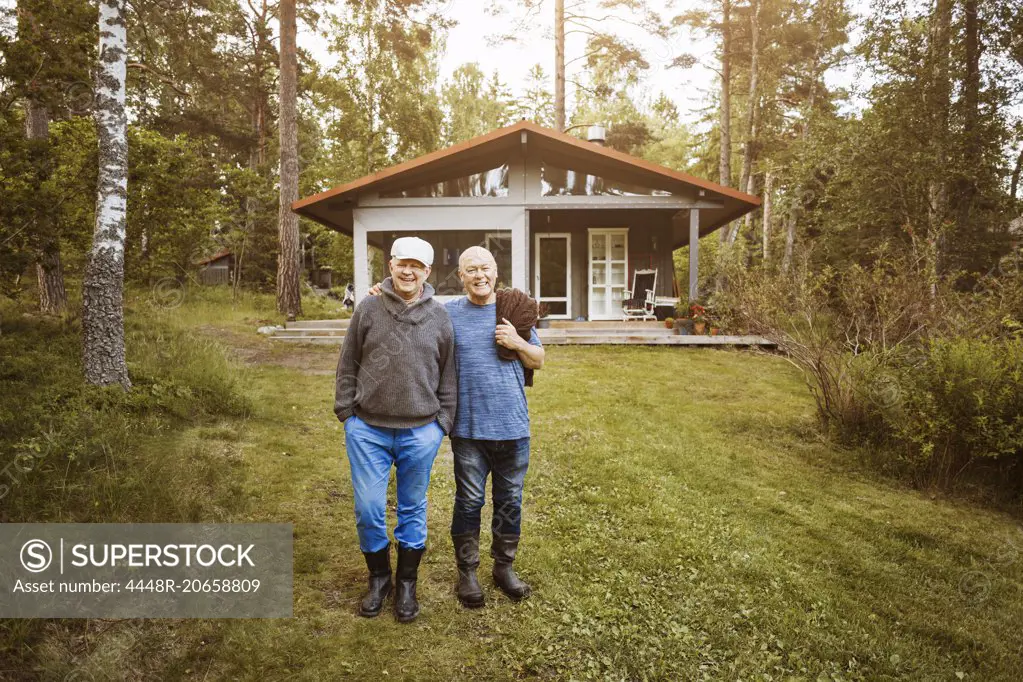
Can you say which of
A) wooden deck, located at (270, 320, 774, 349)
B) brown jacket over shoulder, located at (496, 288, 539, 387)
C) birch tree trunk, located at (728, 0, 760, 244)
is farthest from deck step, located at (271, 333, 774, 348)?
birch tree trunk, located at (728, 0, 760, 244)

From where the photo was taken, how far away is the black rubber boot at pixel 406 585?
315 centimetres

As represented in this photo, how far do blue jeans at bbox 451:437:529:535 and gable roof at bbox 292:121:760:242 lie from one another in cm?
978

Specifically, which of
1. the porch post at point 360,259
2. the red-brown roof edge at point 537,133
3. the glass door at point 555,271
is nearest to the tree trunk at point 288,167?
the porch post at point 360,259

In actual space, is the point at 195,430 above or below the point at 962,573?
above

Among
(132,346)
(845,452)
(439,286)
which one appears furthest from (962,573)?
(439,286)

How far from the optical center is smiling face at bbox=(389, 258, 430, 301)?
2.99 metres

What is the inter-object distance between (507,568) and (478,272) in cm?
168

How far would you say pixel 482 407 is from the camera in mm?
3141

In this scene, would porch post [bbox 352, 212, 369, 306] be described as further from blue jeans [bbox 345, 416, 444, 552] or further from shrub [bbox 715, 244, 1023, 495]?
blue jeans [bbox 345, 416, 444, 552]

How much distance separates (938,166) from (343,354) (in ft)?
42.0

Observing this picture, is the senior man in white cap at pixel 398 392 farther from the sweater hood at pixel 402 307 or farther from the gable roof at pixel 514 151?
the gable roof at pixel 514 151

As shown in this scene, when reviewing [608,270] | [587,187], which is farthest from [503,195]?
[608,270]

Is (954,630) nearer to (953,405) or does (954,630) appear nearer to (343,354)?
(953,405)

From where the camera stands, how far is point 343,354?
3051 millimetres
